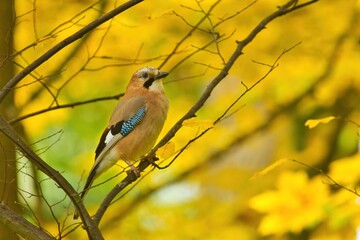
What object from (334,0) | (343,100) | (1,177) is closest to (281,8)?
(1,177)

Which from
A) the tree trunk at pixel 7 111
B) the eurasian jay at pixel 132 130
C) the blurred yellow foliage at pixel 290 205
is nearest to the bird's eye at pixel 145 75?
the eurasian jay at pixel 132 130

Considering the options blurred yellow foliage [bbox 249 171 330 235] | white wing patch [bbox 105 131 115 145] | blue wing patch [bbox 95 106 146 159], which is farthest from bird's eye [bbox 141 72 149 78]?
blurred yellow foliage [bbox 249 171 330 235]

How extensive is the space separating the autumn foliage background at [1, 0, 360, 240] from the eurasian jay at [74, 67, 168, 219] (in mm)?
487

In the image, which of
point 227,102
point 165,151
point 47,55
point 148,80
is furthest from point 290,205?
point 47,55

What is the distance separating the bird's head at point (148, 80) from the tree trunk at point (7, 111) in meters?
0.78

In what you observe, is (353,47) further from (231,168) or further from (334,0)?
(231,168)

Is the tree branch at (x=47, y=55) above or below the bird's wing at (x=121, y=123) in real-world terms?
below

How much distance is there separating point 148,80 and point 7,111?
0.83 metres

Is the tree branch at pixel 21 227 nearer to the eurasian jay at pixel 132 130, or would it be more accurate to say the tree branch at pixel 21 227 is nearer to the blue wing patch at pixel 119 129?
the eurasian jay at pixel 132 130

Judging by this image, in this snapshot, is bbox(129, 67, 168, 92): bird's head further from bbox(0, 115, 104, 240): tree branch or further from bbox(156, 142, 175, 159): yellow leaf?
bbox(0, 115, 104, 240): tree branch

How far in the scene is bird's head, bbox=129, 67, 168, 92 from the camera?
14.9 feet

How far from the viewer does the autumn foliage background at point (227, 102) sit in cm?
506

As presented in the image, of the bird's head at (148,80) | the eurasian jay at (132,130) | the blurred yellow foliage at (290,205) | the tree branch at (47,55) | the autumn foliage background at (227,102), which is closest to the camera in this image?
the tree branch at (47,55)

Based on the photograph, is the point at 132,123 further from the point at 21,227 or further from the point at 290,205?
the point at 21,227
